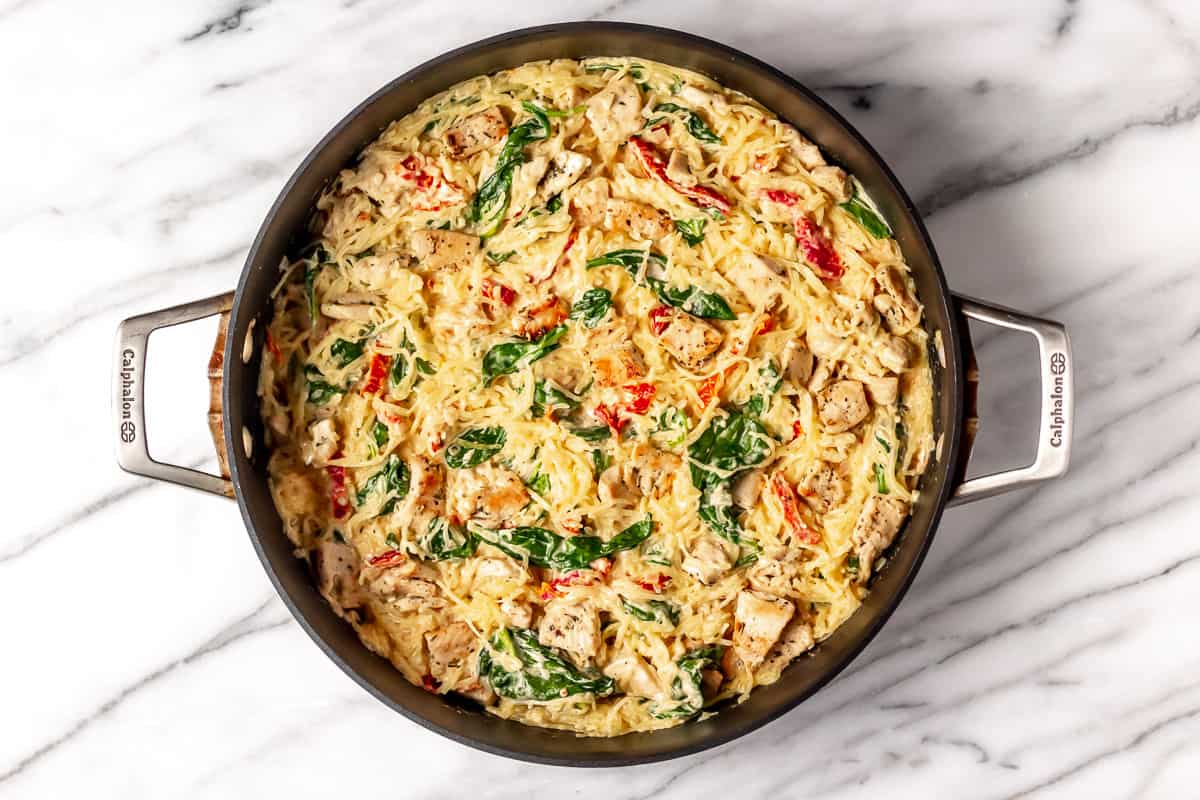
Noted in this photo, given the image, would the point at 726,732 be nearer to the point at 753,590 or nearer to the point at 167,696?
the point at 753,590

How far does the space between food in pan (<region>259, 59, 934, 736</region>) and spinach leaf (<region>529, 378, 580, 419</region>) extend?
0.04 feet

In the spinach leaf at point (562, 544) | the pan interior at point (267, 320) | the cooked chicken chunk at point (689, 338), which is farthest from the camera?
the spinach leaf at point (562, 544)

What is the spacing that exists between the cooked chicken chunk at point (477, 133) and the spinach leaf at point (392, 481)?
3.78 feet

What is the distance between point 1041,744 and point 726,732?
169cm

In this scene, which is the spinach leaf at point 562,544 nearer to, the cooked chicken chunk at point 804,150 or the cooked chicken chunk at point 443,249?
the cooked chicken chunk at point 443,249

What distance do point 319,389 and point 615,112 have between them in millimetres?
1496

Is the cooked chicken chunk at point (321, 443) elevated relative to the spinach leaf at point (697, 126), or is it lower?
lower

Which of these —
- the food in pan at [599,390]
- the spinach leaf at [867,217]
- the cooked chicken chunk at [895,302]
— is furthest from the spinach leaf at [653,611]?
the spinach leaf at [867,217]

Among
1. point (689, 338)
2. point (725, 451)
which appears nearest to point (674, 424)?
point (725, 451)

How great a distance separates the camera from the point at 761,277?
389 centimetres

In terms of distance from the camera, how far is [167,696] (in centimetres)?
455

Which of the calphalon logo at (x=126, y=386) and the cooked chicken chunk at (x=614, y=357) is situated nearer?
the calphalon logo at (x=126, y=386)

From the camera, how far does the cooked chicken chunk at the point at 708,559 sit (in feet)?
12.9

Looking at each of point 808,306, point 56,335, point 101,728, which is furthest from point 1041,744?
point 56,335
